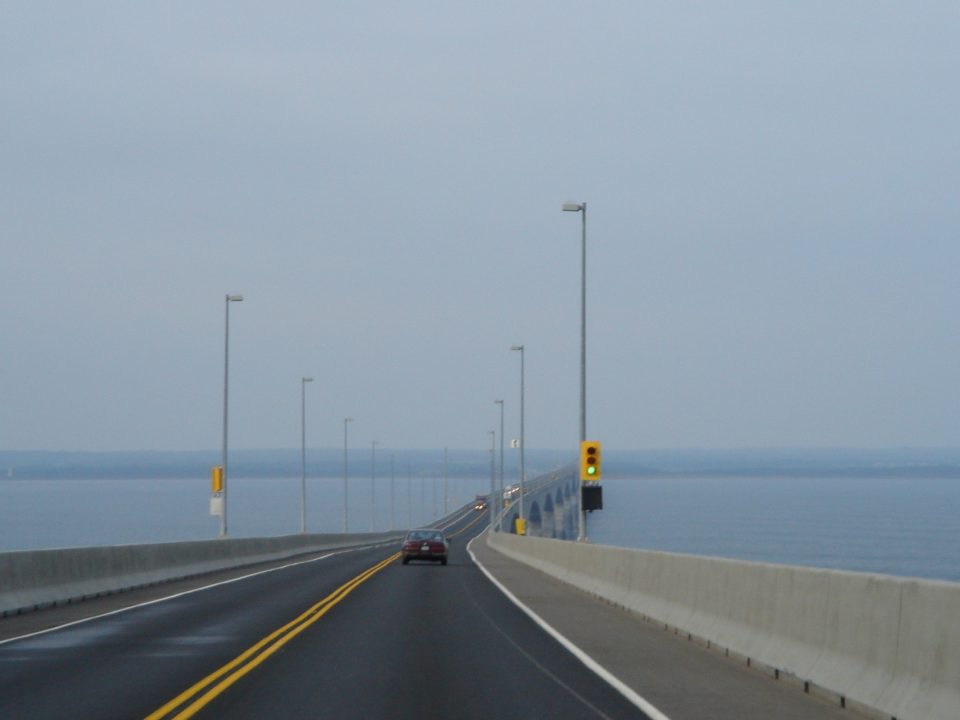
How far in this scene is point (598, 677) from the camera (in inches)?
554

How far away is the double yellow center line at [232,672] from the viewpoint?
1150cm

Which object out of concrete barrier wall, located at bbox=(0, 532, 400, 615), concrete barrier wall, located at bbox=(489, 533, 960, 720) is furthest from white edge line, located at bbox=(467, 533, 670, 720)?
concrete barrier wall, located at bbox=(0, 532, 400, 615)

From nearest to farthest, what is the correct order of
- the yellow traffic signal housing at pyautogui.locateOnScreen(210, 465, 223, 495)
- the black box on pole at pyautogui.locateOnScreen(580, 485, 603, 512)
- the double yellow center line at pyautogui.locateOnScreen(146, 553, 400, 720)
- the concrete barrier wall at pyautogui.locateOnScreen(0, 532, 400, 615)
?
1. the double yellow center line at pyautogui.locateOnScreen(146, 553, 400, 720)
2. the concrete barrier wall at pyautogui.locateOnScreen(0, 532, 400, 615)
3. the black box on pole at pyautogui.locateOnScreen(580, 485, 603, 512)
4. the yellow traffic signal housing at pyautogui.locateOnScreen(210, 465, 223, 495)

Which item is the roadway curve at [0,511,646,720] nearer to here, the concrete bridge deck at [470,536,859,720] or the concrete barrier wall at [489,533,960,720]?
the concrete bridge deck at [470,536,859,720]

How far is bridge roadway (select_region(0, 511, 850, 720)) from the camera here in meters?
11.9

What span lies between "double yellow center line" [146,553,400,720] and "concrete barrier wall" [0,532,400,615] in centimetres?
485

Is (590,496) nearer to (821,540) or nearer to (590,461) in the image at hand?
(590,461)

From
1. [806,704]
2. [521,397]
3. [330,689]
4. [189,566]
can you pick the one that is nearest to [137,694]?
[330,689]

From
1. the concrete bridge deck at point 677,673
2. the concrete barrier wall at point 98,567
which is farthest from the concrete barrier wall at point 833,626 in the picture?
the concrete barrier wall at point 98,567

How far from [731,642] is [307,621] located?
7.49 m

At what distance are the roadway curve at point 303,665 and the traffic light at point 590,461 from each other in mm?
7031

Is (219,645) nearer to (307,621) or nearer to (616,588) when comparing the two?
(307,621)

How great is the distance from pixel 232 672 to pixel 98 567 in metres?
15.2

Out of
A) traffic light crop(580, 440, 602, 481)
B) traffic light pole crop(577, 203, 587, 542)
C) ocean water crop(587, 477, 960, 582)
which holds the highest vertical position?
traffic light pole crop(577, 203, 587, 542)
